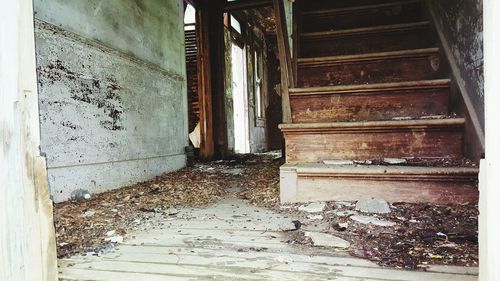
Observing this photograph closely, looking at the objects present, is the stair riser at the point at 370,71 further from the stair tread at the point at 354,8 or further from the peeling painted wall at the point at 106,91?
the peeling painted wall at the point at 106,91

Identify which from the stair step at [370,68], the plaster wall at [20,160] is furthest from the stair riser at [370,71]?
the plaster wall at [20,160]

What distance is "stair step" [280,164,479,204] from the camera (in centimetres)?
161

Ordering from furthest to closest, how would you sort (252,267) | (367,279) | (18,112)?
(252,267) → (367,279) → (18,112)

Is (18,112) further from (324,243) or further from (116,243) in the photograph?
(324,243)

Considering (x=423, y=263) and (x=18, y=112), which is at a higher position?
(x=18, y=112)

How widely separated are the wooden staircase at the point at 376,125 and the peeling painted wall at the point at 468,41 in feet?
0.46

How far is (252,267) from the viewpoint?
1.08 metres

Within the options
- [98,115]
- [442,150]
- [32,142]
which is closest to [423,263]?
[442,150]

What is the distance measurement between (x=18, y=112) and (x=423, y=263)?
4.13 feet

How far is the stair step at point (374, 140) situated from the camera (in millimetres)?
1852

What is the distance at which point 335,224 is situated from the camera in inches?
58.6

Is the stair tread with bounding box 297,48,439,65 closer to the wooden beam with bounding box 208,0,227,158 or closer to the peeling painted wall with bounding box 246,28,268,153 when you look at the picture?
the wooden beam with bounding box 208,0,227,158

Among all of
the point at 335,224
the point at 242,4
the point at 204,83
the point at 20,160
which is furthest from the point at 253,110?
the point at 20,160

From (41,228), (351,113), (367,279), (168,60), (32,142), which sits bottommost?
(367,279)
